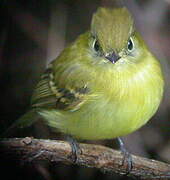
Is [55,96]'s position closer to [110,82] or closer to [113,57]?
[110,82]

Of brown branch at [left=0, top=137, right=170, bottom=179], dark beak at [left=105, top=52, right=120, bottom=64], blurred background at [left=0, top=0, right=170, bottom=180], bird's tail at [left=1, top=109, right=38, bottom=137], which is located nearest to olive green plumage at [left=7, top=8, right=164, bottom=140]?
dark beak at [left=105, top=52, right=120, bottom=64]

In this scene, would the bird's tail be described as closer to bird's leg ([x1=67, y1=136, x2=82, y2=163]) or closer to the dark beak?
bird's leg ([x1=67, y1=136, x2=82, y2=163])

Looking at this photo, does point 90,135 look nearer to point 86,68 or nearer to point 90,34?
point 86,68

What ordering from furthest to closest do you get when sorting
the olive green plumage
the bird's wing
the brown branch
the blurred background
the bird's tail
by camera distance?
1. the blurred background
2. the bird's tail
3. the bird's wing
4. the olive green plumage
5. the brown branch

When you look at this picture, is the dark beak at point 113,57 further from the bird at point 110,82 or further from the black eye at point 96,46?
the black eye at point 96,46

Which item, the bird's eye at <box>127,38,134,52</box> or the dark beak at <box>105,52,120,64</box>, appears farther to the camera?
the bird's eye at <box>127,38,134,52</box>

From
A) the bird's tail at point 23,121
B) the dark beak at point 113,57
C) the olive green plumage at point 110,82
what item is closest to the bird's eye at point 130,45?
the olive green plumage at point 110,82
